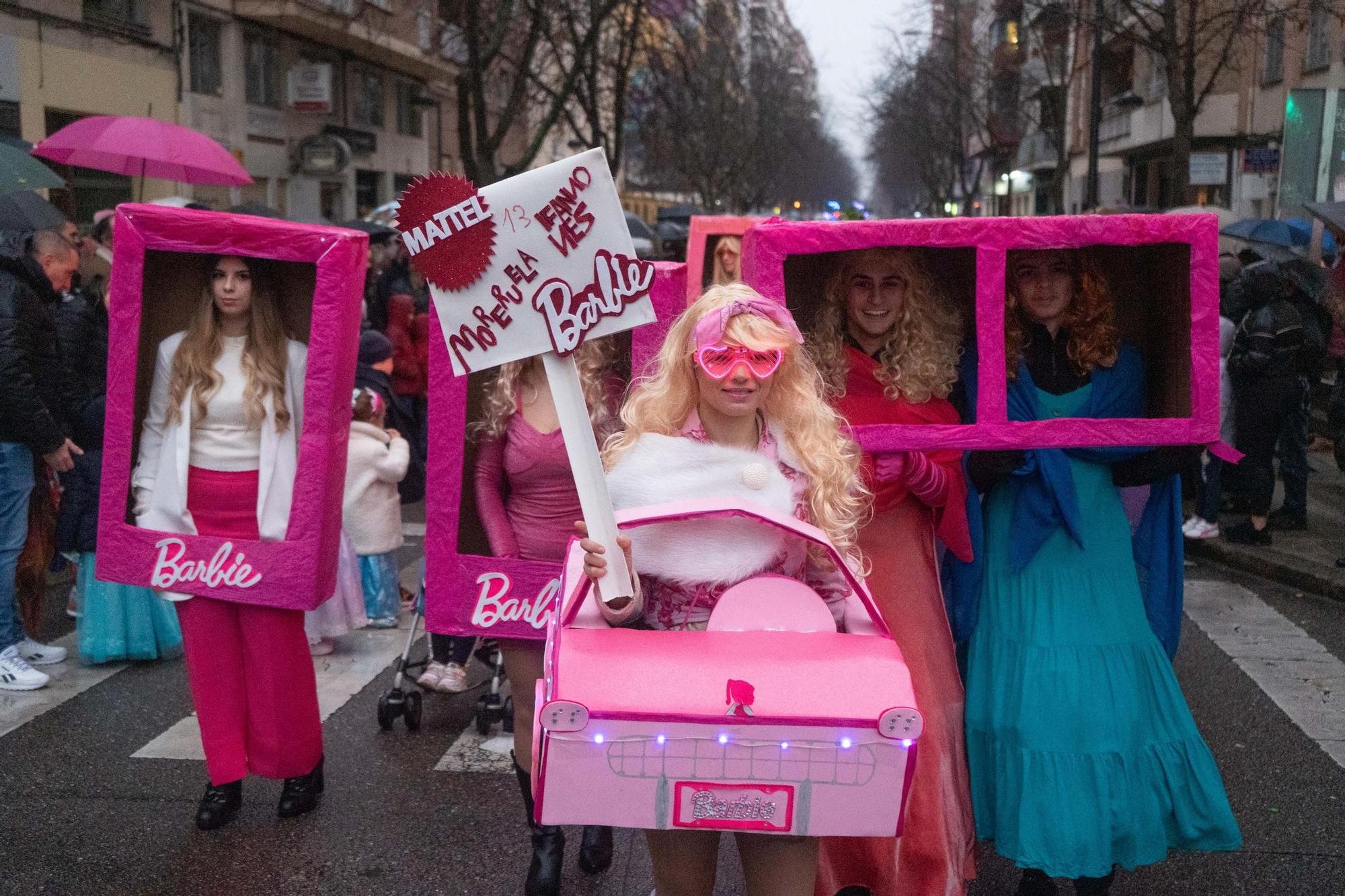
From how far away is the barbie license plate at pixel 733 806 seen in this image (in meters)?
2.32

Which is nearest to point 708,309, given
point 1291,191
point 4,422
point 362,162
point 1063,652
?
point 1063,652

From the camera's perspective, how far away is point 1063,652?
11.2 ft

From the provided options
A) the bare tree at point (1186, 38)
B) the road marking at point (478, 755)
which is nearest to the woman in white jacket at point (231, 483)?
the road marking at point (478, 755)

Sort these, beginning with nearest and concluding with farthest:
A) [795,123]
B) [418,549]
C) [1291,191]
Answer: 1. [418,549]
2. [1291,191]
3. [795,123]

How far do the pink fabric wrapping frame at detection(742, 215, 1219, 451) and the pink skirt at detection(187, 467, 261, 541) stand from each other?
1961mm

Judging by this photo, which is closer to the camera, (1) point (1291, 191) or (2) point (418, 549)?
(2) point (418, 549)

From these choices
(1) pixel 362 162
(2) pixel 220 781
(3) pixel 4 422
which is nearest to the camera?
(2) pixel 220 781

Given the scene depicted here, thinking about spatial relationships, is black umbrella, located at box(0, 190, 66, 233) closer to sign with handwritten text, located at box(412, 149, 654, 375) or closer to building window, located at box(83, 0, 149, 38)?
sign with handwritten text, located at box(412, 149, 654, 375)

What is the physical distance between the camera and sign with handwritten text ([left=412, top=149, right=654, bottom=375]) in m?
2.79

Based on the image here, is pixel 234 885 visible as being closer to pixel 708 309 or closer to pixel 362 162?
pixel 708 309

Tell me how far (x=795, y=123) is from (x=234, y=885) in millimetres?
58549

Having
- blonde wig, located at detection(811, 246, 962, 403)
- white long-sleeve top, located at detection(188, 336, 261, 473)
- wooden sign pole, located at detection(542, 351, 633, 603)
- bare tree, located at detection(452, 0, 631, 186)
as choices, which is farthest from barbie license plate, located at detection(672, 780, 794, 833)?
bare tree, located at detection(452, 0, 631, 186)

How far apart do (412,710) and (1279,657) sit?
4.25 meters

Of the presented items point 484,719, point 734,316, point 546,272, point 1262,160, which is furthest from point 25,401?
point 1262,160
